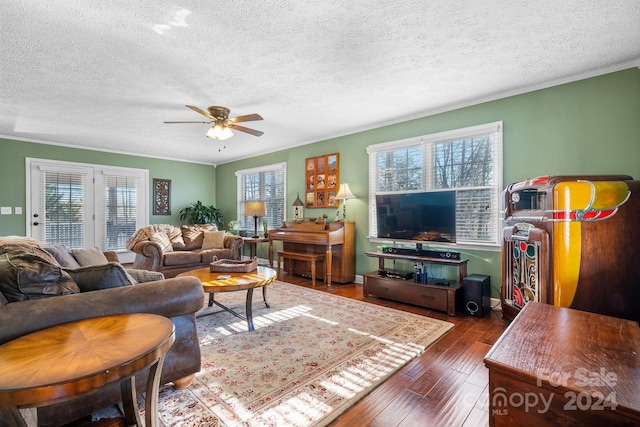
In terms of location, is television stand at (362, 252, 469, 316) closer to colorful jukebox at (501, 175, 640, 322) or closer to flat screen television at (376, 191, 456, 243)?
flat screen television at (376, 191, 456, 243)

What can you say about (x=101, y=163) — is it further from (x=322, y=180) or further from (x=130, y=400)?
(x=130, y=400)

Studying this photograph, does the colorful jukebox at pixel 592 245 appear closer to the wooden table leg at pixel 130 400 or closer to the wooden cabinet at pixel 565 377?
the wooden cabinet at pixel 565 377

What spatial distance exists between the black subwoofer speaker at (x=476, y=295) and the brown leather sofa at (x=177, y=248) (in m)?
3.39

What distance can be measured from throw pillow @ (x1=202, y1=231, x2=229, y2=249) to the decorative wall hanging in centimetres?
244

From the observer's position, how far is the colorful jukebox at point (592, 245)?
2215 millimetres

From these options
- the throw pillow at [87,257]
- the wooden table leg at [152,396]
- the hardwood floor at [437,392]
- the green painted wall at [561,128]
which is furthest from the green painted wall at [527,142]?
the wooden table leg at [152,396]

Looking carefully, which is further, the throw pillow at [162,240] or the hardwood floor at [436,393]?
the throw pillow at [162,240]

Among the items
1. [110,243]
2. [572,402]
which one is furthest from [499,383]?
[110,243]

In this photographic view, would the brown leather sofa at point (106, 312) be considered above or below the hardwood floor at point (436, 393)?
above

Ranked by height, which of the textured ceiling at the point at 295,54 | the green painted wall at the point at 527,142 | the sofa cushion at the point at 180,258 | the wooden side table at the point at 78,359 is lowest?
the sofa cushion at the point at 180,258

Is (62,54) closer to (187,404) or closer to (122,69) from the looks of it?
(122,69)

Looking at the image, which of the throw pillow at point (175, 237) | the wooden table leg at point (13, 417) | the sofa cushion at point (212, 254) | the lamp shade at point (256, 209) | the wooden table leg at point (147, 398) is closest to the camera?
the wooden table leg at point (13, 417)

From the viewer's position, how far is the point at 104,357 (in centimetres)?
97

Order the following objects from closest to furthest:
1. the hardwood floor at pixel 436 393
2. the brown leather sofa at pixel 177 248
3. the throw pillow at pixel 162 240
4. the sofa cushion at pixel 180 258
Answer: the hardwood floor at pixel 436 393 → the brown leather sofa at pixel 177 248 → the sofa cushion at pixel 180 258 → the throw pillow at pixel 162 240
